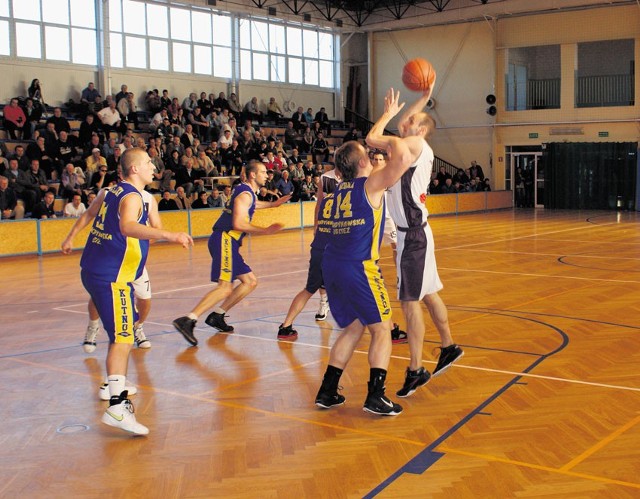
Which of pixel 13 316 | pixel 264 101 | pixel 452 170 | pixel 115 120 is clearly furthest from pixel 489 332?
pixel 452 170

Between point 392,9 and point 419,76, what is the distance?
2779 cm

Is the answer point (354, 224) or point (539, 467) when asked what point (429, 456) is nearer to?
point (539, 467)

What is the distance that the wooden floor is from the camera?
174 inches

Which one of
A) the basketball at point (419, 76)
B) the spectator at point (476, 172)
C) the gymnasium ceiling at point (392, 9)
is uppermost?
the gymnasium ceiling at point (392, 9)

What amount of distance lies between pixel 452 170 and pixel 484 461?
2950 centimetres

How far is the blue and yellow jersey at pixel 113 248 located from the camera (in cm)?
544

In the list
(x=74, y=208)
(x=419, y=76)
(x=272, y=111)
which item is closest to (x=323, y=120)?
(x=272, y=111)

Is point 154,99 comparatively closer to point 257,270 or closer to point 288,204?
point 288,204

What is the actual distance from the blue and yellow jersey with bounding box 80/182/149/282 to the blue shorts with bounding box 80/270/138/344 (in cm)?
5

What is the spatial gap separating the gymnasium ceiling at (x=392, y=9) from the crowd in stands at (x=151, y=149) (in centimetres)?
366

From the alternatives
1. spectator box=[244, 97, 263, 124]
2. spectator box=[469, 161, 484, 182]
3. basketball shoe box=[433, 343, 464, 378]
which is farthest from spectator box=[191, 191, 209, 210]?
basketball shoe box=[433, 343, 464, 378]

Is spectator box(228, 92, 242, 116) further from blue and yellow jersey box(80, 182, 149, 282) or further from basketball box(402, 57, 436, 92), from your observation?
blue and yellow jersey box(80, 182, 149, 282)

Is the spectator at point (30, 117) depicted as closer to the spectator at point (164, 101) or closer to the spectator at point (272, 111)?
the spectator at point (164, 101)

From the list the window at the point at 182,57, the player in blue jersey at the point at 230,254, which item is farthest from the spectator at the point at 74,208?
the window at the point at 182,57
